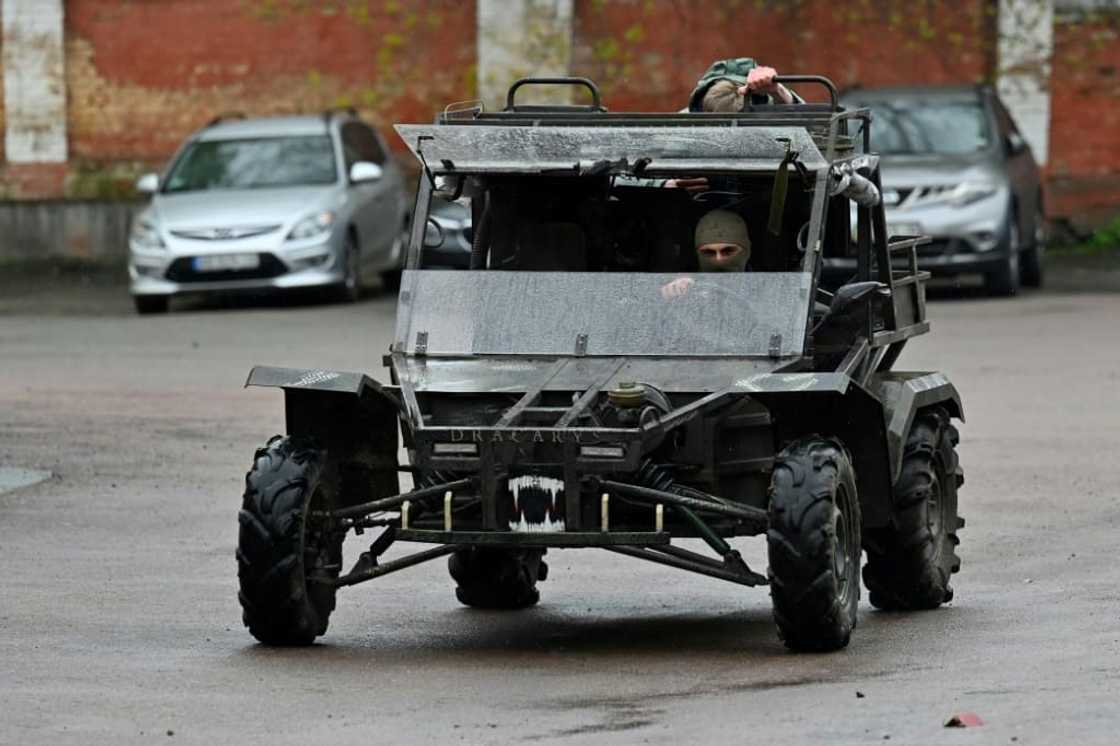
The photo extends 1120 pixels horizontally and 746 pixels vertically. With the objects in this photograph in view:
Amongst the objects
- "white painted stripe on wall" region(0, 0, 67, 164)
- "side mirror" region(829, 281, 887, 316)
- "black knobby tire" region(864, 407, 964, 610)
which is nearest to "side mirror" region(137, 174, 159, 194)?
"white painted stripe on wall" region(0, 0, 67, 164)

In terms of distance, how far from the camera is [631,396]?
30.0 ft

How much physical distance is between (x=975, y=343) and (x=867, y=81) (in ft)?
32.5

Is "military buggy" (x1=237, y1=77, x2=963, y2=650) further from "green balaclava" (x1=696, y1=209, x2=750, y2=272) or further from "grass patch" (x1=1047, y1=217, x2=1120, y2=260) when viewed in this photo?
"grass patch" (x1=1047, y1=217, x2=1120, y2=260)

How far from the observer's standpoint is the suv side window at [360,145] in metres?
26.1

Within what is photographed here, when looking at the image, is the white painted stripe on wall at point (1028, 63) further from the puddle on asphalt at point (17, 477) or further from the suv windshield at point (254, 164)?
the puddle on asphalt at point (17, 477)

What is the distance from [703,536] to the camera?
9.05 meters

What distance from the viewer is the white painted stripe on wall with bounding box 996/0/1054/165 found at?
2998 cm

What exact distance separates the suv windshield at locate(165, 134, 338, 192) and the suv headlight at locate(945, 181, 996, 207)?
218 inches

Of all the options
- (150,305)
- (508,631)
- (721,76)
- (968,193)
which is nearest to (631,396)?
(508,631)

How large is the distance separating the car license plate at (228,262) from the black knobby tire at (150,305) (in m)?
0.78

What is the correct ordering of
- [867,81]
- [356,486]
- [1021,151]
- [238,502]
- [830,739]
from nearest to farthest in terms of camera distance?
[830,739] → [356,486] → [238,502] → [1021,151] → [867,81]

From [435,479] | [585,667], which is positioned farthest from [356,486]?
[585,667]

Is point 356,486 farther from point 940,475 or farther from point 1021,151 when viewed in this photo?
point 1021,151

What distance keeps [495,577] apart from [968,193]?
560 inches
